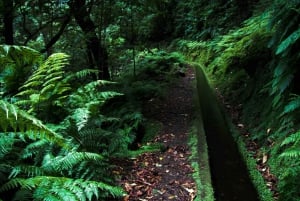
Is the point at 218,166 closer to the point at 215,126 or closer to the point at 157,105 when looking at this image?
the point at 215,126

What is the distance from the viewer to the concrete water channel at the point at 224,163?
533cm

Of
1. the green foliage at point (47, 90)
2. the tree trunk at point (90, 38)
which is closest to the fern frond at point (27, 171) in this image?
the green foliage at point (47, 90)

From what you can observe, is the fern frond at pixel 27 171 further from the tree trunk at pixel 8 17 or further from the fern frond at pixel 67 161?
the tree trunk at pixel 8 17

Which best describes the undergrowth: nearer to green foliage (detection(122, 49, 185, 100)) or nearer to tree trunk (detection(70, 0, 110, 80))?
green foliage (detection(122, 49, 185, 100))

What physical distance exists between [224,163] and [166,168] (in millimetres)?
1336

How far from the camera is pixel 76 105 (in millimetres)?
4914

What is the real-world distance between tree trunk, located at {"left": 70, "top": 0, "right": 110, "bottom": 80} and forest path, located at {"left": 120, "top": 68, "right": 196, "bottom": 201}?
88.9 inches

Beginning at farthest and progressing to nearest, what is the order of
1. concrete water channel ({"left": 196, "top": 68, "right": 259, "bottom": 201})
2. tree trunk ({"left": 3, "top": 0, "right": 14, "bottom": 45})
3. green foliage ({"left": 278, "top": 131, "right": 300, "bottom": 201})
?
tree trunk ({"left": 3, "top": 0, "right": 14, "bottom": 45}) → concrete water channel ({"left": 196, "top": 68, "right": 259, "bottom": 201}) → green foliage ({"left": 278, "top": 131, "right": 300, "bottom": 201})

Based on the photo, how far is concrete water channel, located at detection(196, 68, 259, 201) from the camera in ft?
17.5

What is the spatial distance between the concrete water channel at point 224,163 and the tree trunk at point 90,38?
9.68 feet

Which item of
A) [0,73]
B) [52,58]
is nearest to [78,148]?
[52,58]

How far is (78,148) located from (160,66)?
10021mm

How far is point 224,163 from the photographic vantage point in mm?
6238

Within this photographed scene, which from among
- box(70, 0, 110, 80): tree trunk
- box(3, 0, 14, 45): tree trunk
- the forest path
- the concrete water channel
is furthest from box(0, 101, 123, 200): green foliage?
box(70, 0, 110, 80): tree trunk
